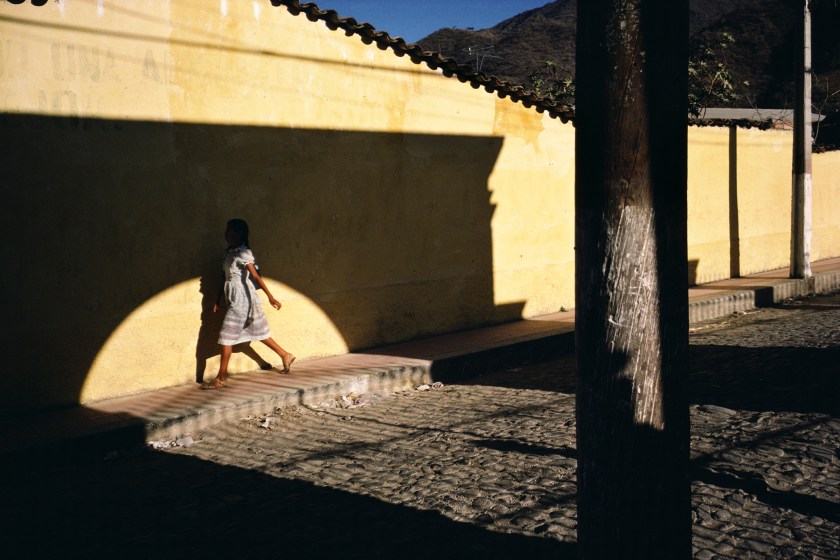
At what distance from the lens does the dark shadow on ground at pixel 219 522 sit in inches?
148

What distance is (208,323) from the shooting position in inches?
296

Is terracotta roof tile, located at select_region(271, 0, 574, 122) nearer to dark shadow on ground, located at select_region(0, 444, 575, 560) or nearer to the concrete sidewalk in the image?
the concrete sidewalk

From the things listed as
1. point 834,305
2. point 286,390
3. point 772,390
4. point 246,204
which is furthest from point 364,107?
point 834,305

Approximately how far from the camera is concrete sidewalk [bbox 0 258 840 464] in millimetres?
5785

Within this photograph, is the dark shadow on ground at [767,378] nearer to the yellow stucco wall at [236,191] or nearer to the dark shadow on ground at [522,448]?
the dark shadow on ground at [522,448]

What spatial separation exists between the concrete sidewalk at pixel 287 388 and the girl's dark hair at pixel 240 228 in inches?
51.0

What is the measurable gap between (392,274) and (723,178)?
25.7 feet

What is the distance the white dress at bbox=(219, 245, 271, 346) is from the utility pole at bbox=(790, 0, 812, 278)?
362 inches

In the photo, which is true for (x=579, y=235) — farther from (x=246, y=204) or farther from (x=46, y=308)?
(x=246, y=204)

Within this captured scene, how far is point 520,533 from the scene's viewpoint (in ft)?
12.6

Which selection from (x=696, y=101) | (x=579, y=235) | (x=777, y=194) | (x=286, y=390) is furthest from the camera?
(x=696, y=101)

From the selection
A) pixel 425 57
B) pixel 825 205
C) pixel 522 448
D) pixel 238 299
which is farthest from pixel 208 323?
pixel 825 205

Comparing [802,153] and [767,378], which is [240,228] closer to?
[767,378]

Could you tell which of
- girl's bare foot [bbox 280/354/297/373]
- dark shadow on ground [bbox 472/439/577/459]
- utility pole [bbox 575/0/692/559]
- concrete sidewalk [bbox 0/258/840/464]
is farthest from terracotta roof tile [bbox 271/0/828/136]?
utility pole [bbox 575/0/692/559]
